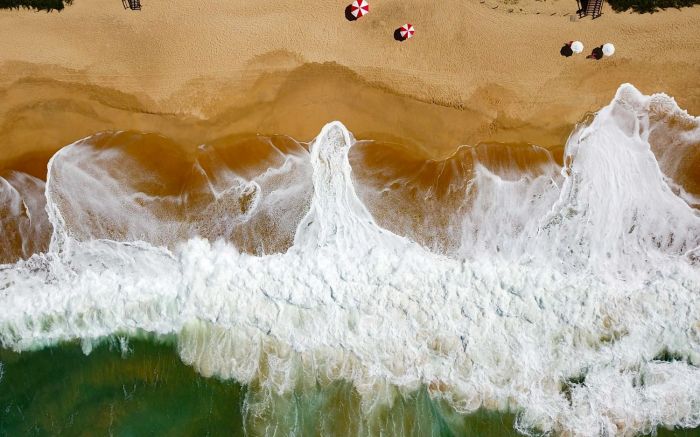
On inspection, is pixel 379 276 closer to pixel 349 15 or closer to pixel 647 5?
pixel 349 15

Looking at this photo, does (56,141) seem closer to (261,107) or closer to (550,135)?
(261,107)

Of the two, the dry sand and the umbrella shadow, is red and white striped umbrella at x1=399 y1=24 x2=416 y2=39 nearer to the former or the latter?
the dry sand

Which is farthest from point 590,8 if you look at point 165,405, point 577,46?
point 165,405

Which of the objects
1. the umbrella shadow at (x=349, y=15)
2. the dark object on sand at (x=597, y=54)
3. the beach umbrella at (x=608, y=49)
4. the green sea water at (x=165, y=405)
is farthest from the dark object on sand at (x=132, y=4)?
the beach umbrella at (x=608, y=49)

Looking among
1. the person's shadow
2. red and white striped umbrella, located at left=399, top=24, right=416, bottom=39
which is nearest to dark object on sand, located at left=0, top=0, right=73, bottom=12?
red and white striped umbrella, located at left=399, top=24, right=416, bottom=39

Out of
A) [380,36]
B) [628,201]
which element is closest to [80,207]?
[380,36]

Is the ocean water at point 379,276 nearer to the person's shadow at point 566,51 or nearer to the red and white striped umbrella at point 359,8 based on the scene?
the person's shadow at point 566,51
